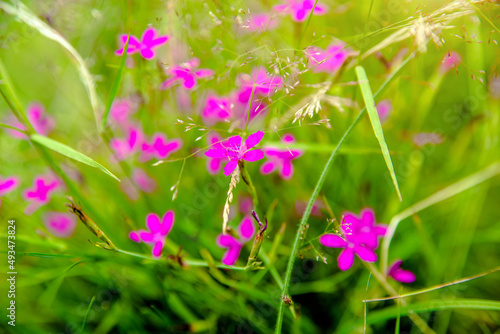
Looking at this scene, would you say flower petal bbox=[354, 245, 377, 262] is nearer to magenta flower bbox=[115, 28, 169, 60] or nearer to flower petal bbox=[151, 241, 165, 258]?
flower petal bbox=[151, 241, 165, 258]

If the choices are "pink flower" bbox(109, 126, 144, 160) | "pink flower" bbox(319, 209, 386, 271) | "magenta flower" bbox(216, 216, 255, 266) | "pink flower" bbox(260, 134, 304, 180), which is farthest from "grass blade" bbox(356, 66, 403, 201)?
"pink flower" bbox(109, 126, 144, 160)

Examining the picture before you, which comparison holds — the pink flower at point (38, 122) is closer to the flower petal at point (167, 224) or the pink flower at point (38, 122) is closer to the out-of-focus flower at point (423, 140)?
the flower petal at point (167, 224)

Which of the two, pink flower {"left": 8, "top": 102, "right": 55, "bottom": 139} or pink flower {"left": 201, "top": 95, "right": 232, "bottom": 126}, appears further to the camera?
pink flower {"left": 8, "top": 102, "right": 55, "bottom": 139}

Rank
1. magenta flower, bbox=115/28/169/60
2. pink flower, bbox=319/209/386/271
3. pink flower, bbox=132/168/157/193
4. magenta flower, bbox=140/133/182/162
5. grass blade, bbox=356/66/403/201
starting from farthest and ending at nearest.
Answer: pink flower, bbox=132/168/157/193, magenta flower, bbox=140/133/182/162, magenta flower, bbox=115/28/169/60, pink flower, bbox=319/209/386/271, grass blade, bbox=356/66/403/201

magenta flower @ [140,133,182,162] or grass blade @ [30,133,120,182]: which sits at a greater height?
grass blade @ [30,133,120,182]

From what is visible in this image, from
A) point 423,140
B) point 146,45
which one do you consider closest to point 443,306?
point 423,140

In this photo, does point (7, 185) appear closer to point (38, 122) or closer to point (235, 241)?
point (38, 122)

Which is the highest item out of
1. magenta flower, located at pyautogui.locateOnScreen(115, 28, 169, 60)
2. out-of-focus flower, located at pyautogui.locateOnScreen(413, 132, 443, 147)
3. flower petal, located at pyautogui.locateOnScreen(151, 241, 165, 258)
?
A: magenta flower, located at pyautogui.locateOnScreen(115, 28, 169, 60)
